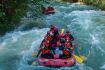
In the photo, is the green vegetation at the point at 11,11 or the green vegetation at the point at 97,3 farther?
the green vegetation at the point at 97,3

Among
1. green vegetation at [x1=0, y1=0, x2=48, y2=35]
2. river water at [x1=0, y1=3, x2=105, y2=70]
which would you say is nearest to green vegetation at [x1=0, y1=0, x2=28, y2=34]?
green vegetation at [x1=0, y1=0, x2=48, y2=35]

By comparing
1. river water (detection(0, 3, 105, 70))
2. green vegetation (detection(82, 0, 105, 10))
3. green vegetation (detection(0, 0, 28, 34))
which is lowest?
river water (detection(0, 3, 105, 70))

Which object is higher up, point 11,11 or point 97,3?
point 11,11

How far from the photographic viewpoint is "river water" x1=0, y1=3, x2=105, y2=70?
455 inches

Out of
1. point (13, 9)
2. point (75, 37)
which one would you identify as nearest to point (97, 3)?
point (75, 37)

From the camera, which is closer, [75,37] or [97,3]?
[75,37]

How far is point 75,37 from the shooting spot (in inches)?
582

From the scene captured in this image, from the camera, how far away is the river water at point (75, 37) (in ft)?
37.9

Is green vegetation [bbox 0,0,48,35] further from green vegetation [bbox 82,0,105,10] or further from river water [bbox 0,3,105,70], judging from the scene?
green vegetation [bbox 82,0,105,10]

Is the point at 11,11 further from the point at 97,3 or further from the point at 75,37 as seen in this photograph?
the point at 97,3

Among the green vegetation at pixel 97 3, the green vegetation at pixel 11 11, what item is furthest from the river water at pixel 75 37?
the green vegetation at pixel 11 11

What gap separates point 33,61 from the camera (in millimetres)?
11617

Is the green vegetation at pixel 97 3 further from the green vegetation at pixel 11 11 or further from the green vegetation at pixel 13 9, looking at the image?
the green vegetation at pixel 11 11

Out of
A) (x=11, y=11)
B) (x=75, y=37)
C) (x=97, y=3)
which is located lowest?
(x=75, y=37)
